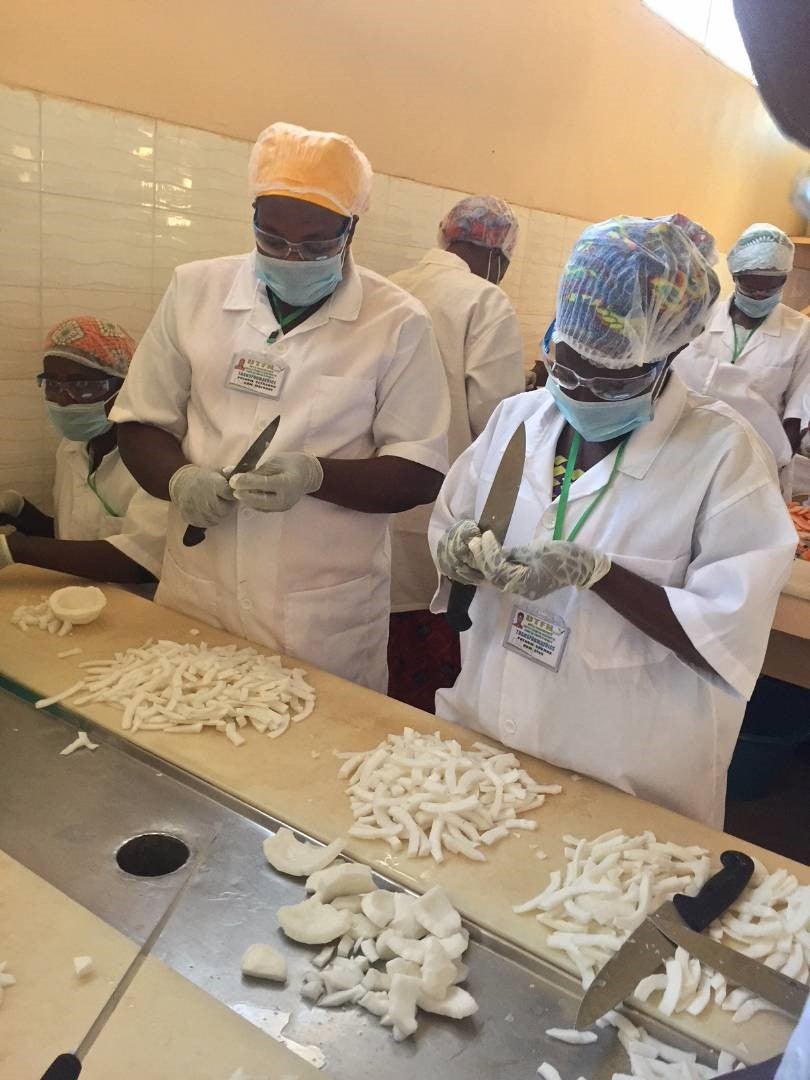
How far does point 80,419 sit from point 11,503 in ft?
1.17

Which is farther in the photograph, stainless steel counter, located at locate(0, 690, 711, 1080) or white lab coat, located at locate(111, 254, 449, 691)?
white lab coat, located at locate(111, 254, 449, 691)

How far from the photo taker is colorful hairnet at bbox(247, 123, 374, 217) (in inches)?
72.7

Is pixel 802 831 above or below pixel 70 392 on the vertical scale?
below

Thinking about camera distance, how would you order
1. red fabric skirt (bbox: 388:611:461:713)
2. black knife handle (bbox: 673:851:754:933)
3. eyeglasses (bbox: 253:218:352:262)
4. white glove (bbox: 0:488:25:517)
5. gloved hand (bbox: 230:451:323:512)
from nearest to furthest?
black knife handle (bbox: 673:851:754:933)
gloved hand (bbox: 230:451:323:512)
eyeglasses (bbox: 253:218:352:262)
white glove (bbox: 0:488:25:517)
red fabric skirt (bbox: 388:611:461:713)

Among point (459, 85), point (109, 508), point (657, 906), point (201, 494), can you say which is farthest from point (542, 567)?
point (459, 85)

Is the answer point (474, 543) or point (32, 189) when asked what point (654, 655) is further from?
point (32, 189)

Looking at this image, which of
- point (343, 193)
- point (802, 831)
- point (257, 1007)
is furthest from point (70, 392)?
point (802, 831)

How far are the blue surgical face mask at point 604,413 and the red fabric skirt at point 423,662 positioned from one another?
1.66m

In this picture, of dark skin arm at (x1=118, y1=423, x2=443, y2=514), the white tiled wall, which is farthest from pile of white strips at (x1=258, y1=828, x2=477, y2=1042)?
the white tiled wall

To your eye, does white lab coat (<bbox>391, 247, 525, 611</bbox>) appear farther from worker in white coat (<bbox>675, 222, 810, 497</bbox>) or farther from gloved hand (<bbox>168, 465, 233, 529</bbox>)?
worker in white coat (<bbox>675, 222, 810, 497</bbox>)

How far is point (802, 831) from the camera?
342 centimetres

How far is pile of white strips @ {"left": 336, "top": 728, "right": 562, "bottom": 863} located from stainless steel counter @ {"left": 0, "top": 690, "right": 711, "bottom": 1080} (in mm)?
125

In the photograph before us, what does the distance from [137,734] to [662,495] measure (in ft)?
3.45

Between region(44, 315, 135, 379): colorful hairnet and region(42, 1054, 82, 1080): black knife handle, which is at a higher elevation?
region(44, 315, 135, 379): colorful hairnet
